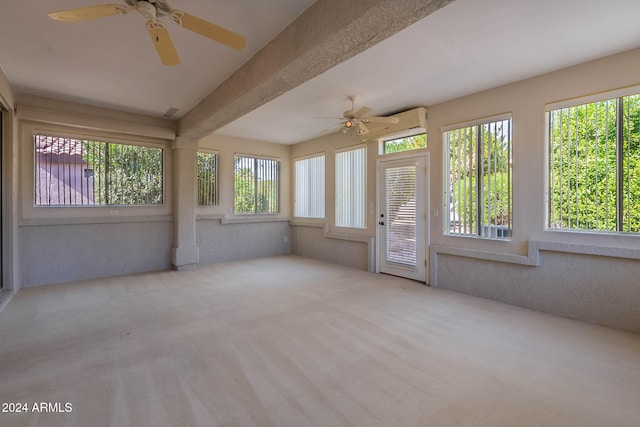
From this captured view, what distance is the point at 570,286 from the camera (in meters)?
3.27

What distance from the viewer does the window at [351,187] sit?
579cm

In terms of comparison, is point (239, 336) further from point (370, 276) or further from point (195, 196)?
point (195, 196)

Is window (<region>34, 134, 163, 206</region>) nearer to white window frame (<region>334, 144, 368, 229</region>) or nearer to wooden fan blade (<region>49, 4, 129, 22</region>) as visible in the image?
white window frame (<region>334, 144, 368, 229</region>)

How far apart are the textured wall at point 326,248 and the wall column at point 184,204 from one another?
246 centimetres

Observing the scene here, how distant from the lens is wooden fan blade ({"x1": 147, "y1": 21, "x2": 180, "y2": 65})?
202 centimetres

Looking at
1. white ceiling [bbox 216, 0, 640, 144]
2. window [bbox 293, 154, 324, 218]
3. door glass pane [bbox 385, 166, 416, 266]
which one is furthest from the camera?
window [bbox 293, 154, 324, 218]

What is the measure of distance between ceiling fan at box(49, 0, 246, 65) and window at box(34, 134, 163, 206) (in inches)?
148

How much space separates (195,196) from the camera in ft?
18.9

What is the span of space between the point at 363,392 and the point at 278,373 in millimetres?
639

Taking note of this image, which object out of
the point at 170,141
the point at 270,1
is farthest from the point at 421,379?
the point at 170,141

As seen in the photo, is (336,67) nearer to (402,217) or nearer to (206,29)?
(206,29)

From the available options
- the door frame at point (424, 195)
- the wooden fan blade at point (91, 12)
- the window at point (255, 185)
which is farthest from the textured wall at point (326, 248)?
the wooden fan blade at point (91, 12)

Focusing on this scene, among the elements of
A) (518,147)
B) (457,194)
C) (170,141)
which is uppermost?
(170,141)

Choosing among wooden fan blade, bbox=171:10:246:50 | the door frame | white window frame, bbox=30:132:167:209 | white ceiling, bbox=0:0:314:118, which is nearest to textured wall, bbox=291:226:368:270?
the door frame
